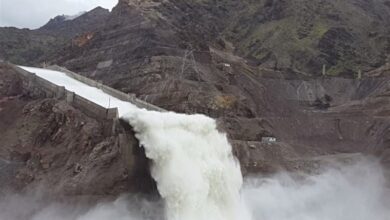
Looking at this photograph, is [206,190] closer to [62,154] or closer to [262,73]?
[62,154]

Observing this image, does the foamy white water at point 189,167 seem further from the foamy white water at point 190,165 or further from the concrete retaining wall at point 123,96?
the concrete retaining wall at point 123,96

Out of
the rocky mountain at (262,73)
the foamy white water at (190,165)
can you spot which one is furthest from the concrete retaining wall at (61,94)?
the rocky mountain at (262,73)

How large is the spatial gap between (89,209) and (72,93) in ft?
34.1

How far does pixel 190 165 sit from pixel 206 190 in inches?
71.6

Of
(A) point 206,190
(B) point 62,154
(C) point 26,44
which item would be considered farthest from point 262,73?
(C) point 26,44

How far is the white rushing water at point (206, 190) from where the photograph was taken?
1417 inches

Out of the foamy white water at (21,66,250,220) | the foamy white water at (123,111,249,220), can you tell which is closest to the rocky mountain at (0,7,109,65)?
the foamy white water at (21,66,250,220)

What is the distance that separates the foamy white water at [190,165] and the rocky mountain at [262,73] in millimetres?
4935

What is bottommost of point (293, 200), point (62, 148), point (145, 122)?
point (293, 200)

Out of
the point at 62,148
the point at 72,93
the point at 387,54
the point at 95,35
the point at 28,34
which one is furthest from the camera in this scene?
the point at 28,34

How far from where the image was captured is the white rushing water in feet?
118

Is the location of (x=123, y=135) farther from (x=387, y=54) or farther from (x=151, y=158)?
(x=387, y=54)

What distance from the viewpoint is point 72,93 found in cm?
4338

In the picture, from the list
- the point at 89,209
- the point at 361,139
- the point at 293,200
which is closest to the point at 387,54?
the point at 361,139
